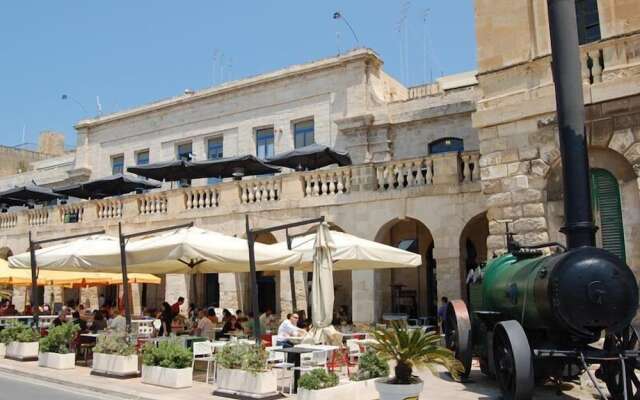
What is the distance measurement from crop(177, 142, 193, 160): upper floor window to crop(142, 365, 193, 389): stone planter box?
17.0 metres

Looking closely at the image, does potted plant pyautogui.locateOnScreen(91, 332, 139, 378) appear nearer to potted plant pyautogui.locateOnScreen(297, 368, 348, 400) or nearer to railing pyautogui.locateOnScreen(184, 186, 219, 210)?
potted plant pyautogui.locateOnScreen(297, 368, 348, 400)

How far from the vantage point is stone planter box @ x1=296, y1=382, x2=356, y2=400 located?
8.38 meters

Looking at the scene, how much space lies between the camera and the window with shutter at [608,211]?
11.6 m

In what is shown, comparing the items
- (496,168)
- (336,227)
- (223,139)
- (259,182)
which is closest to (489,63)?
(496,168)

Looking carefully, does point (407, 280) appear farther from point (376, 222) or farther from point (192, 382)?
point (192, 382)

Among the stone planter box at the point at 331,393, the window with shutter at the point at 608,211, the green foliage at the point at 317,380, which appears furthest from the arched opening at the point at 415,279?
the green foliage at the point at 317,380

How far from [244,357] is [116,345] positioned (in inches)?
133

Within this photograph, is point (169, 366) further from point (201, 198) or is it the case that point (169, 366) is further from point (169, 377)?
point (201, 198)

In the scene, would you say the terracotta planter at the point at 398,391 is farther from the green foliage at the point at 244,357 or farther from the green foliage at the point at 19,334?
the green foliage at the point at 19,334

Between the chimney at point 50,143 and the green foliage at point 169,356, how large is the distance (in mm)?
35528

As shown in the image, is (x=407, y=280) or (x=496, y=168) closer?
(x=496, y=168)

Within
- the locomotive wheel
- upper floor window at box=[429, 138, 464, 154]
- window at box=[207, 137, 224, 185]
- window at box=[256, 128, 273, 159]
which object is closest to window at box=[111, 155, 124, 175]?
window at box=[207, 137, 224, 185]

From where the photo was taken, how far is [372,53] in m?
22.1

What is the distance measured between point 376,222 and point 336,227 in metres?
1.79
